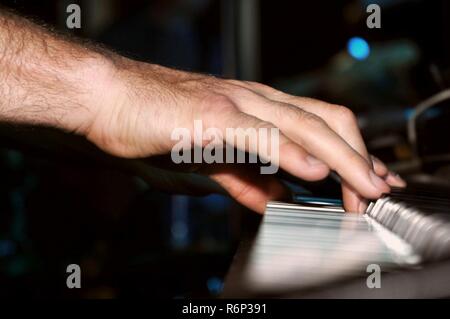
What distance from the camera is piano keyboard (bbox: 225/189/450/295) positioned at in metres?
0.44

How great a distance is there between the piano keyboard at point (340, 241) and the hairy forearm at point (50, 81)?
0.29m

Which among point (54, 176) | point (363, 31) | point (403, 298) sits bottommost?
point (403, 298)

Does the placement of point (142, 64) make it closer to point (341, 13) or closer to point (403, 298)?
point (403, 298)

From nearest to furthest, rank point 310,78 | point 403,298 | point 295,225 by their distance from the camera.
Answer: point 403,298 → point 295,225 → point 310,78

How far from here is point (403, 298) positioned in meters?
0.38

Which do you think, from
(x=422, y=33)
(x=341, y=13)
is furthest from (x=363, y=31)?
(x=422, y=33)

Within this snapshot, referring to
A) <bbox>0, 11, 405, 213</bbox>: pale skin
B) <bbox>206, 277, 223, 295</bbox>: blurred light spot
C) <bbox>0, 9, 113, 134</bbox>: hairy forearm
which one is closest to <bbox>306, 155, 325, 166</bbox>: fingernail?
<bbox>0, 11, 405, 213</bbox>: pale skin

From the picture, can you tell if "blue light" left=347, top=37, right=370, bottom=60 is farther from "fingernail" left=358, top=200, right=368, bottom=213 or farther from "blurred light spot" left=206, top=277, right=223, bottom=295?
"fingernail" left=358, top=200, right=368, bottom=213

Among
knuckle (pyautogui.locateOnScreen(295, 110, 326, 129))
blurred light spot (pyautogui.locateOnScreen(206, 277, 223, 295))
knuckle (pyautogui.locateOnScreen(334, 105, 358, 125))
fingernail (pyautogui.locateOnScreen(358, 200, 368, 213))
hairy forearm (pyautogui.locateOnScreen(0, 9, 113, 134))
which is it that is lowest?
blurred light spot (pyautogui.locateOnScreen(206, 277, 223, 295))

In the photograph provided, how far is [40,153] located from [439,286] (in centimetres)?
107

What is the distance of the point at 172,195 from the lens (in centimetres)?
241

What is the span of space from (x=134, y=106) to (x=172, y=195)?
65.0 inches

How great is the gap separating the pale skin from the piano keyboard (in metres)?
0.05

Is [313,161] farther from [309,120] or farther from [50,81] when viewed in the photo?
[50,81]
